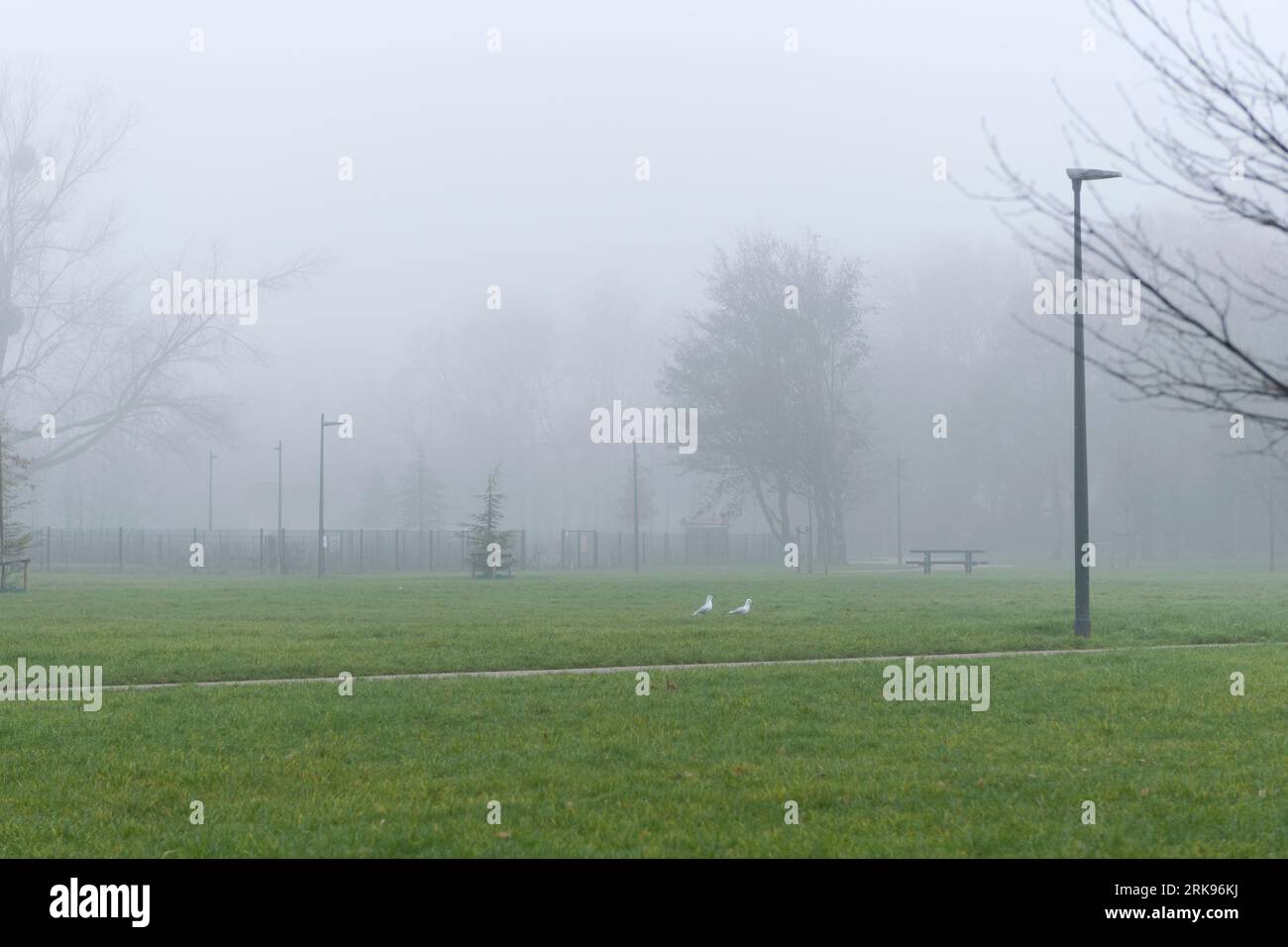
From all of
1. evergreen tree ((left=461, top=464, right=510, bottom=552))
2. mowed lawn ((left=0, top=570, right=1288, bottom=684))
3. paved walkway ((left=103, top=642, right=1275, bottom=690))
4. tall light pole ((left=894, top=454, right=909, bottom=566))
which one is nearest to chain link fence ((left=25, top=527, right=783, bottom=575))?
evergreen tree ((left=461, top=464, right=510, bottom=552))

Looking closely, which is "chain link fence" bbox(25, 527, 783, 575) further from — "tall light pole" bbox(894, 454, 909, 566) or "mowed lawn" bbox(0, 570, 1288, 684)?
"mowed lawn" bbox(0, 570, 1288, 684)

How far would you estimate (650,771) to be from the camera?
884cm

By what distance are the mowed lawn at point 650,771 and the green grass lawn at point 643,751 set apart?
0.10 ft

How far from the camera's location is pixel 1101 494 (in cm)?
7181

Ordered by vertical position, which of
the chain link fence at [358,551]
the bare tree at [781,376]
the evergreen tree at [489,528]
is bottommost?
the chain link fence at [358,551]

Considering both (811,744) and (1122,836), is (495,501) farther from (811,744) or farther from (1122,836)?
(1122,836)

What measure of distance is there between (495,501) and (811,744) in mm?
39656

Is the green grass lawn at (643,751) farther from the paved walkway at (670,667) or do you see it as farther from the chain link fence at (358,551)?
the chain link fence at (358,551)

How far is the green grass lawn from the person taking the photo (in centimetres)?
706

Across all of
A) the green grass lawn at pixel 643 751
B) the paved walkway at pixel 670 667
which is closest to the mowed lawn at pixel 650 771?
the green grass lawn at pixel 643 751

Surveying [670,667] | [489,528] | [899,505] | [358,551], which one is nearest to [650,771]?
[670,667]

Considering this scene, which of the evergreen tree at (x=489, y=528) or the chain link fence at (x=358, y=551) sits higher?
the evergreen tree at (x=489, y=528)

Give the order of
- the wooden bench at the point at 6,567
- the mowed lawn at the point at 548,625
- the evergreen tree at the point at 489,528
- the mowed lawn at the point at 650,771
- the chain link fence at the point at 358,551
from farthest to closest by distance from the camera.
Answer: the chain link fence at the point at 358,551
the evergreen tree at the point at 489,528
the wooden bench at the point at 6,567
the mowed lawn at the point at 548,625
the mowed lawn at the point at 650,771

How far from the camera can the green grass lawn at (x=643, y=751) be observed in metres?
7.06
